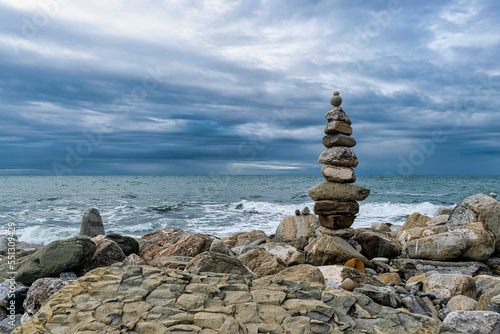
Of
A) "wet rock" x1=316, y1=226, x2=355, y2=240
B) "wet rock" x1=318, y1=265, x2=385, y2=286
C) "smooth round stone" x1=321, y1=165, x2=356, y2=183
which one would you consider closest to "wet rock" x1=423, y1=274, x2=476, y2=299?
"wet rock" x1=318, y1=265, x2=385, y2=286

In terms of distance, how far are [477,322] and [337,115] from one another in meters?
8.08

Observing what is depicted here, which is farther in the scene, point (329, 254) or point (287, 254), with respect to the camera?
point (287, 254)

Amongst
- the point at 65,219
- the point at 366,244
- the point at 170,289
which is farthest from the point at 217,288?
the point at 65,219

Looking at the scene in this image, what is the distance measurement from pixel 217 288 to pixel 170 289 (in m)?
0.62

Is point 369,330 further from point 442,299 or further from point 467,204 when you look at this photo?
point 467,204

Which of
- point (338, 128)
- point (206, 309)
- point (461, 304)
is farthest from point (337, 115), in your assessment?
point (206, 309)

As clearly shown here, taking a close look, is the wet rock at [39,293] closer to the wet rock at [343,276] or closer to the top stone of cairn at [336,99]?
the wet rock at [343,276]

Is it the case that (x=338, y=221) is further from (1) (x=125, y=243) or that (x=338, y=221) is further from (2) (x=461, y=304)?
(1) (x=125, y=243)

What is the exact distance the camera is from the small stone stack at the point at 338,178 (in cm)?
1163

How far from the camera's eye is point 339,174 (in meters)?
11.6

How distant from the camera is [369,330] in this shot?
3.90 m

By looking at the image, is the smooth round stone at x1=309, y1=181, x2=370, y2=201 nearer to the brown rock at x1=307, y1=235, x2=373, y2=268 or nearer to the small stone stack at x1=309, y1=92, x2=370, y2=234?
the small stone stack at x1=309, y1=92, x2=370, y2=234

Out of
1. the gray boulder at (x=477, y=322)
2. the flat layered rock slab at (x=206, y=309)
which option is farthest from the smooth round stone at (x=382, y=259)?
the flat layered rock slab at (x=206, y=309)

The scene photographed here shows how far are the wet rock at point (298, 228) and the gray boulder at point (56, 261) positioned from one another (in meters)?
7.36
